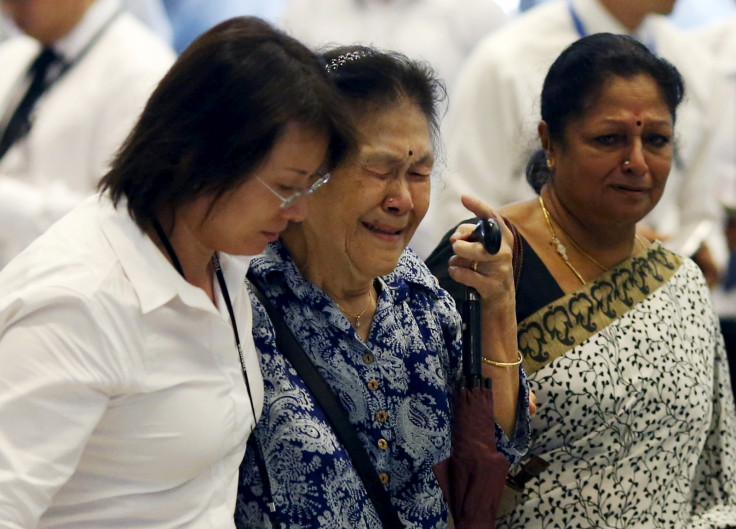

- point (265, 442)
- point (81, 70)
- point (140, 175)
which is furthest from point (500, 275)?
point (81, 70)

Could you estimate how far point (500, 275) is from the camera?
2.24m

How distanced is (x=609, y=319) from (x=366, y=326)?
0.75 meters

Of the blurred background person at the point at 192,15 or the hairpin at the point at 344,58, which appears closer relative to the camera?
the hairpin at the point at 344,58

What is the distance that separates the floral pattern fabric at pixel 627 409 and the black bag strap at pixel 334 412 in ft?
1.74

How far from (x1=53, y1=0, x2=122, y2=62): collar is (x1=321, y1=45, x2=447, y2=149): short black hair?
152 cm

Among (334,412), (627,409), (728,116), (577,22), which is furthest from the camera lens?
(728,116)

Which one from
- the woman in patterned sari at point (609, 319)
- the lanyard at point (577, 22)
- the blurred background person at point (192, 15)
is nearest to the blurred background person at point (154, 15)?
the blurred background person at point (192, 15)

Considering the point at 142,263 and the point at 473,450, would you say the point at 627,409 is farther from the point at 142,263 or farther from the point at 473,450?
the point at 142,263

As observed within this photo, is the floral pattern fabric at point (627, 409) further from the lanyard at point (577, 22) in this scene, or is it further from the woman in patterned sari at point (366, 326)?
the lanyard at point (577, 22)

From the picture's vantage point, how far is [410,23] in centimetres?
405

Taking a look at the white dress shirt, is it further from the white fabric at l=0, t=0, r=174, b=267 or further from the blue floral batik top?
the blue floral batik top

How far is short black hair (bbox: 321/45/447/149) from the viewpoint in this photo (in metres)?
2.12

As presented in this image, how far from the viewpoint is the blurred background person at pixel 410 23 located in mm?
4031

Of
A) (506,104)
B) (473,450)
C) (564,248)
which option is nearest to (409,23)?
(506,104)
